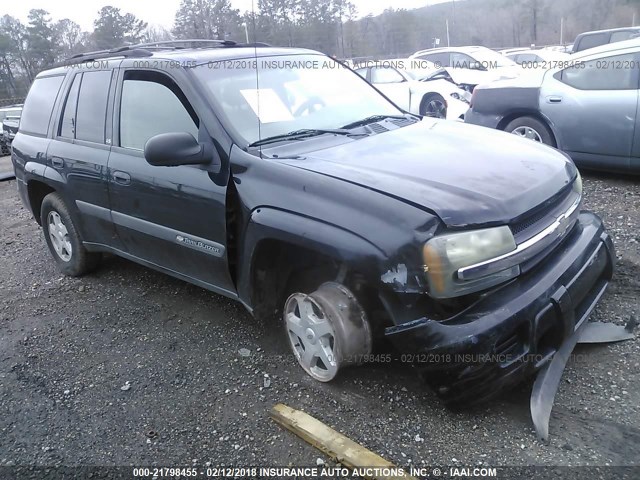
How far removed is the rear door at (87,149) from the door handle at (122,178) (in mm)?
142

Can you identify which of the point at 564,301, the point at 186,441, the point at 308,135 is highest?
the point at 308,135

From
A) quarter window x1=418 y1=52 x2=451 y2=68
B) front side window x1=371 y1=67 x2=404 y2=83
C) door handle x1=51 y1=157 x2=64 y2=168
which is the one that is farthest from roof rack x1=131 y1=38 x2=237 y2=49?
quarter window x1=418 y1=52 x2=451 y2=68

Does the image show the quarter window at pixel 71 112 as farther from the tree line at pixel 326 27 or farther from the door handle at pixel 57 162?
the tree line at pixel 326 27

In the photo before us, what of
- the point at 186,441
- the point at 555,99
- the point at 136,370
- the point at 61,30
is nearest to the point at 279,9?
the point at 555,99

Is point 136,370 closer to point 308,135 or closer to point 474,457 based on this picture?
point 308,135

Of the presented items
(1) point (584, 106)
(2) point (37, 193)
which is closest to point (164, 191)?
(2) point (37, 193)

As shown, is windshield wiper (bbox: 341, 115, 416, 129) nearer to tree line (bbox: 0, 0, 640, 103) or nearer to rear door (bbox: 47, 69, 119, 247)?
tree line (bbox: 0, 0, 640, 103)

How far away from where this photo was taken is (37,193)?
4.84 metres

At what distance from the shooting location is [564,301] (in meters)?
2.50

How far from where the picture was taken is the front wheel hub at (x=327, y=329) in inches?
104

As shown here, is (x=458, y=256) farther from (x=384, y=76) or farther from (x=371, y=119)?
(x=384, y=76)

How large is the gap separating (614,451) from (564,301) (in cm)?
64

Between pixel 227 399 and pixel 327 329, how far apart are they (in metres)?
0.68

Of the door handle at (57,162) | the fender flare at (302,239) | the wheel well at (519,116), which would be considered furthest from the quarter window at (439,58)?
the fender flare at (302,239)
